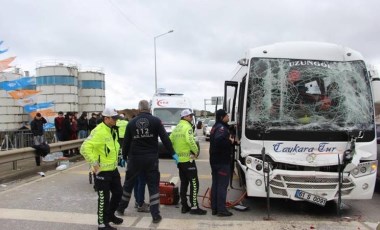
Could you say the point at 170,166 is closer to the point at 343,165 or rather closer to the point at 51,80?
the point at 343,165

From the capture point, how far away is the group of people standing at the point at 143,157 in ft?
20.4

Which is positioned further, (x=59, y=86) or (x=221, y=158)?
(x=59, y=86)

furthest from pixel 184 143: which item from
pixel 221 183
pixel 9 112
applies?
pixel 9 112

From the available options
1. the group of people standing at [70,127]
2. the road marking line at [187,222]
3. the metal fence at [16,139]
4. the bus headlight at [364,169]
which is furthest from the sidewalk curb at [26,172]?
the bus headlight at [364,169]

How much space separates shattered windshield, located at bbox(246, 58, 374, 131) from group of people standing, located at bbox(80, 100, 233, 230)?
78 centimetres

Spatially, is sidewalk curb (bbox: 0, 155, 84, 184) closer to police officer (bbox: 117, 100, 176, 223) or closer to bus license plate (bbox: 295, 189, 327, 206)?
police officer (bbox: 117, 100, 176, 223)

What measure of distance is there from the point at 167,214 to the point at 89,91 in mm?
29513

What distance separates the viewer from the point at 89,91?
35.8m

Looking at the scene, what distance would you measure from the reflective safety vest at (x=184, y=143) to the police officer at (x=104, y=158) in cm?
140

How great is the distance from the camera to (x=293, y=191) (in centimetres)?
721

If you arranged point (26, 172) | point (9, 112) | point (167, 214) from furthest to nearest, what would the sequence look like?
point (9, 112) → point (26, 172) → point (167, 214)

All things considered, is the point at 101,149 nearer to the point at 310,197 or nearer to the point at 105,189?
the point at 105,189

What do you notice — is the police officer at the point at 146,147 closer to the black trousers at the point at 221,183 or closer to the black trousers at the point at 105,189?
the black trousers at the point at 105,189

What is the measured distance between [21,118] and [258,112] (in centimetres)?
2743
